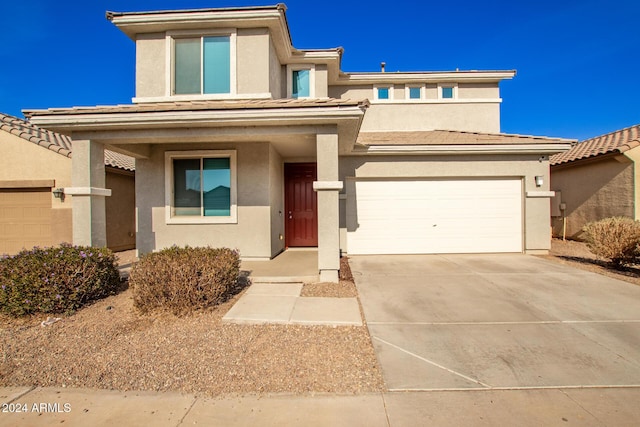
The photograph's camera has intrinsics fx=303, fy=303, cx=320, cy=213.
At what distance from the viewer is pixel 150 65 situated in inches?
331

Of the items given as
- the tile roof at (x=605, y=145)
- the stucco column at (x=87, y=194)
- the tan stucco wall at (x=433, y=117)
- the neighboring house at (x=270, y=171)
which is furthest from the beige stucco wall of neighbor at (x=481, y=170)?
the stucco column at (x=87, y=194)

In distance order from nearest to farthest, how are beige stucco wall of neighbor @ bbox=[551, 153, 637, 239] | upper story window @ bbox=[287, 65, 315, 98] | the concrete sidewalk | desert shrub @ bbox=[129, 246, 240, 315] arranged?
the concrete sidewalk, desert shrub @ bbox=[129, 246, 240, 315], beige stucco wall of neighbor @ bbox=[551, 153, 637, 239], upper story window @ bbox=[287, 65, 315, 98]

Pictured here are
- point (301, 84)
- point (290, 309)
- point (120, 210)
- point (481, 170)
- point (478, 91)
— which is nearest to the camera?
point (290, 309)

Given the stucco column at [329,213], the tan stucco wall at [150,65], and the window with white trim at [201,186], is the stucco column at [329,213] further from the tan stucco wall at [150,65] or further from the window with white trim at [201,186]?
the tan stucco wall at [150,65]

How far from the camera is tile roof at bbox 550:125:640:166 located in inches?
381

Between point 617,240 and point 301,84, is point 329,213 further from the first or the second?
point 617,240

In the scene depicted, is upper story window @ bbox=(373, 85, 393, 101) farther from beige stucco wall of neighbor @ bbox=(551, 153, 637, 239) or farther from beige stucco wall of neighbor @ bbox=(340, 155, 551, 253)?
beige stucco wall of neighbor @ bbox=(551, 153, 637, 239)

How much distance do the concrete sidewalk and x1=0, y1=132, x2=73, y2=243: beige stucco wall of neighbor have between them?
8.68 m

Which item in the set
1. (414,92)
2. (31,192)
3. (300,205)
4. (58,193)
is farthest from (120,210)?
(414,92)

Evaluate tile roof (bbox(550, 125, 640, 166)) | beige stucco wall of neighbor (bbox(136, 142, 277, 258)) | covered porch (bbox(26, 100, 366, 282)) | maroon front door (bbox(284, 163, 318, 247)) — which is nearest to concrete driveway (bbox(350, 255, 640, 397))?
covered porch (bbox(26, 100, 366, 282))

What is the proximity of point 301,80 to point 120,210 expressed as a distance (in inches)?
309

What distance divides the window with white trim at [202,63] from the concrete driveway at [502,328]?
6318 millimetres

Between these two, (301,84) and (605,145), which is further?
(605,145)

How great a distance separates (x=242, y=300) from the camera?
192 inches
